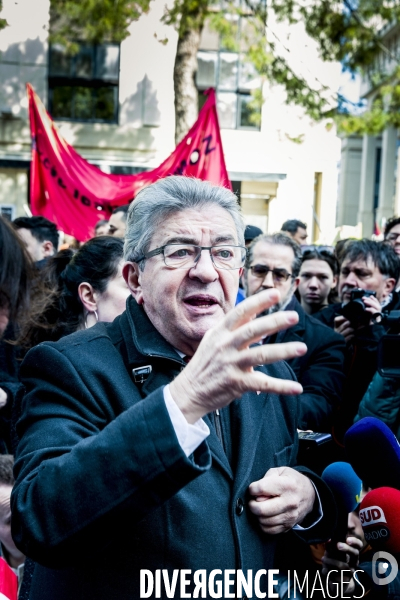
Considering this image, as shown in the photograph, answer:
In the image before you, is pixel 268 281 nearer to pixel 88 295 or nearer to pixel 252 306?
pixel 88 295

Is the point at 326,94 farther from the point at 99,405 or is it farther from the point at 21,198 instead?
the point at 99,405

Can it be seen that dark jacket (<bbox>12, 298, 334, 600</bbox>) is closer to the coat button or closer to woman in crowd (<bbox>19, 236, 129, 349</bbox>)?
the coat button

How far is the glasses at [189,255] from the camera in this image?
211 centimetres

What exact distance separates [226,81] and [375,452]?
52.9 ft

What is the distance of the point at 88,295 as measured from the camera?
360 cm

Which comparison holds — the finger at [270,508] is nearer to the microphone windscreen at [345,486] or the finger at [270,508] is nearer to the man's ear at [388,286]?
the microphone windscreen at [345,486]

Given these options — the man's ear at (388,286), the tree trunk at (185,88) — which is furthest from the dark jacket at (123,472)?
the tree trunk at (185,88)

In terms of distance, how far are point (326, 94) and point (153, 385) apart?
12.6 metres

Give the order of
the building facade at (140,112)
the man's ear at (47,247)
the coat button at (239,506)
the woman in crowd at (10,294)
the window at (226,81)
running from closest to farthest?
the coat button at (239,506), the woman in crowd at (10,294), the man's ear at (47,247), the building facade at (140,112), the window at (226,81)

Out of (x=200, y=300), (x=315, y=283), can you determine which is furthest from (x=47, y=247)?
(x=200, y=300)

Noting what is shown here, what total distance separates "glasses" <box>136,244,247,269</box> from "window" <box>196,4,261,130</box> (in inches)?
613

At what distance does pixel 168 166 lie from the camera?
8.05m

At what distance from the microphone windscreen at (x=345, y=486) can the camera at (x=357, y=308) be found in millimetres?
1854

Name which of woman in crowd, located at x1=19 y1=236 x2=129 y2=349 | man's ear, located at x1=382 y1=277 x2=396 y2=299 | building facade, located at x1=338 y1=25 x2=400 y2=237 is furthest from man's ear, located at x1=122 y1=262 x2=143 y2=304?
building facade, located at x1=338 y1=25 x2=400 y2=237
